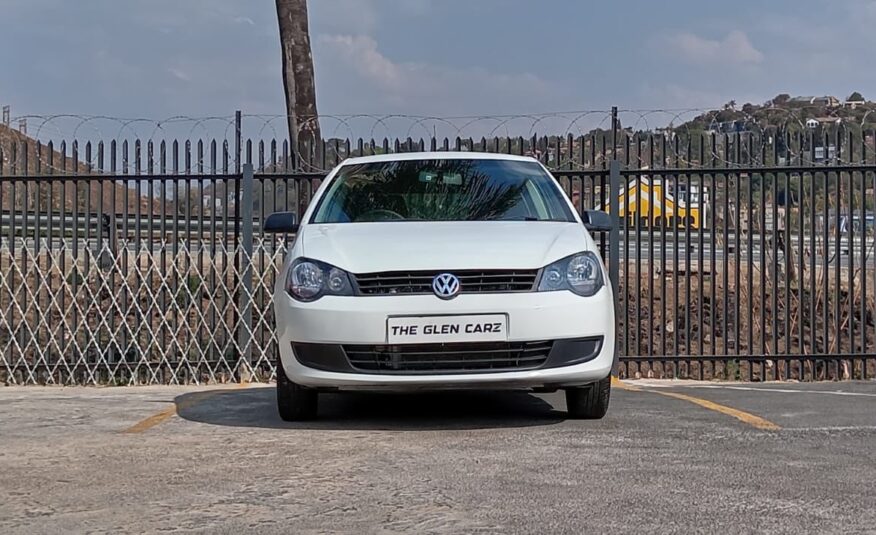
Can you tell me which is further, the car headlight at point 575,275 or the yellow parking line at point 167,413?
the yellow parking line at point 167,413

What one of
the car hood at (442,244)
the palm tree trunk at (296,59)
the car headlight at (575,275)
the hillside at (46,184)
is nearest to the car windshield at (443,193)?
the car hood at (442,244)

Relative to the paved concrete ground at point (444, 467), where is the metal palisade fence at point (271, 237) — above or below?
above

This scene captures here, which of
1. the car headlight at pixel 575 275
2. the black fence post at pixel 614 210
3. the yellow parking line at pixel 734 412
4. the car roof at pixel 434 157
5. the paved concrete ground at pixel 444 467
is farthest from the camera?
the black fence post at pixel 614 210

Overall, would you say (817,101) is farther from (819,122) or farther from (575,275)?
(575,275)

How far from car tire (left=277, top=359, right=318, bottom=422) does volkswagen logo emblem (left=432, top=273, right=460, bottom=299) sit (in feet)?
3.39

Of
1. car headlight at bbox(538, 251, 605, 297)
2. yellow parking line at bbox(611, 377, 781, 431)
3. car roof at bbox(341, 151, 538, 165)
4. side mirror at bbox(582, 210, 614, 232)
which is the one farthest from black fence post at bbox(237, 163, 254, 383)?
car headlight at bbox(538, 251, 605, 297)

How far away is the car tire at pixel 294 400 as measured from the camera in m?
6.21

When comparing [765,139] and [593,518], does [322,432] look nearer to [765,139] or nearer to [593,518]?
[593,518]

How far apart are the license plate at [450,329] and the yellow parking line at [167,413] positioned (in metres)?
1.66

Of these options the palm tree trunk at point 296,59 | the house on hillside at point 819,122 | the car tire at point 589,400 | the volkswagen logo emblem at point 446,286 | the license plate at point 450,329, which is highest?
the palm tree trunk at point 296,59

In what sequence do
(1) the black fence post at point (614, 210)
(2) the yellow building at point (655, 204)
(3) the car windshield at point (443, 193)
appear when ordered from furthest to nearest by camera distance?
(2) the yellow building at point (655, 204)
(1) the black fence post at point (614, 210)
(3) the car windshield at point (443, 193)

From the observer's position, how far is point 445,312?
5.67 metres

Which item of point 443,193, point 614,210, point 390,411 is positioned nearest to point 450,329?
point 390,411

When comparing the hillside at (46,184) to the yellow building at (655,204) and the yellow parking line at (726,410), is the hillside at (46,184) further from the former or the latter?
the yellow parking line at (726,410)
